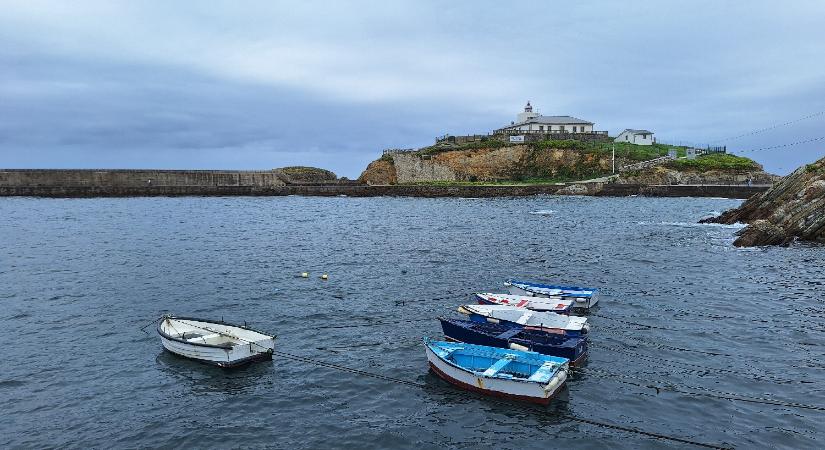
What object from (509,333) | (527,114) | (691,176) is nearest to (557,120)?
(527,114)

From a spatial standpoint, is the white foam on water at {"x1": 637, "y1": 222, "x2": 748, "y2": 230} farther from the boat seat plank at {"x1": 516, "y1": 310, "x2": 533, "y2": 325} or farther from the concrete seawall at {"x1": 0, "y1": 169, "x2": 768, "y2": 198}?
the concrete seawall at {"x1": 0, "y1": 169, "x2": 768, "y2": 198}

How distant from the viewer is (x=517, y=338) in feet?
71.7

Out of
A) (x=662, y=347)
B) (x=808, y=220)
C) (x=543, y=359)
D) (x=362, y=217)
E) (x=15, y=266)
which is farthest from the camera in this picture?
(x=362, y=217)

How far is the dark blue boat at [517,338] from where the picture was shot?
20.4 metres

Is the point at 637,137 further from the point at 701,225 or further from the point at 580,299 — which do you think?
the point at 580,299

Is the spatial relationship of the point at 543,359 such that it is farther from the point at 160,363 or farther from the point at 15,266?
the point at 15,266

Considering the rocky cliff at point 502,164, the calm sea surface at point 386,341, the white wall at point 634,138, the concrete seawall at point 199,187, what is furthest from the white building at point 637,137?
the calm sea surface at point 386,341

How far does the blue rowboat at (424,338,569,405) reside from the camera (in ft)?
57.8

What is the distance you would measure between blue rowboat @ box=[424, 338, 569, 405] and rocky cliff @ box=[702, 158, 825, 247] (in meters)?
35.8

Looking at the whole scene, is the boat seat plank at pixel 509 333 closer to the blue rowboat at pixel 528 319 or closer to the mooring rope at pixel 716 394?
the blue rowboat at pixel 528 319

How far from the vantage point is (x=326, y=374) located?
20.8 metres

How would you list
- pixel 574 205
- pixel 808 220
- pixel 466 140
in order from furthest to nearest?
pixel 466 140, pixel 574 205, pixel 808 220

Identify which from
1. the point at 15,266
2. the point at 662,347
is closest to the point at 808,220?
the point at 662,347

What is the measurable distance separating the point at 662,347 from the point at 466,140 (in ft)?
403
